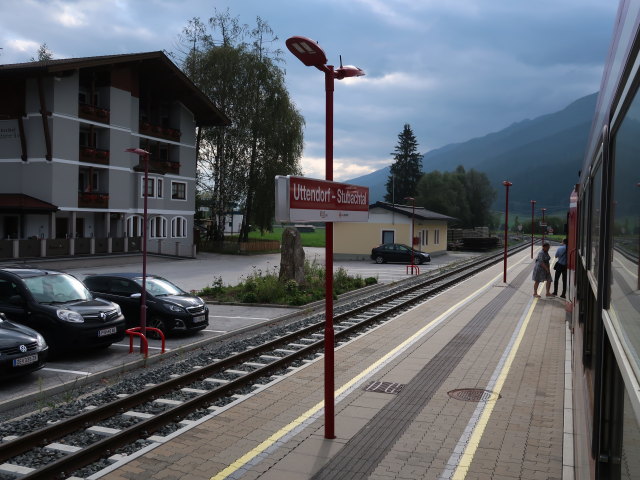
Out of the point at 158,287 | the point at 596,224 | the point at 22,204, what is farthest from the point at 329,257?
the point at 22,204

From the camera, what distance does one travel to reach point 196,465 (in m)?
6.48

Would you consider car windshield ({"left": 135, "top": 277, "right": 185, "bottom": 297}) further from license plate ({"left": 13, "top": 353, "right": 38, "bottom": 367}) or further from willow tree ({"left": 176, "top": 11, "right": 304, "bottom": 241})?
willow tree ({"left": 176, "top": 11, "right": 304, "bottom": 241})

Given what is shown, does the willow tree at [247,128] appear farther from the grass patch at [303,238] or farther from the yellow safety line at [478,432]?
the yellow safety line at [478,432]

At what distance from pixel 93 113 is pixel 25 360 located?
3332 centimetres

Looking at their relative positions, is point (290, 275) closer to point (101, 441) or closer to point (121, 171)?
point (101, 441)

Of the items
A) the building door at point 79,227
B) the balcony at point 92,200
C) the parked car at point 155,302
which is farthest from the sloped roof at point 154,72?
the parked car at point 155,302

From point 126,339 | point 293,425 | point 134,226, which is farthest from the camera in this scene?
point 134,226

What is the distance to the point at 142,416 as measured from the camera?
27.2 feet

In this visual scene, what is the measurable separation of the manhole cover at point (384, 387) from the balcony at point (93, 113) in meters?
34.8

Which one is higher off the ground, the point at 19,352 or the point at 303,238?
the point at 303,238

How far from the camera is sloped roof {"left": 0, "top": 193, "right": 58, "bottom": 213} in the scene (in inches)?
1371

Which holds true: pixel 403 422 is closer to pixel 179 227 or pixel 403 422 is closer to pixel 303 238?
pixel 179 227

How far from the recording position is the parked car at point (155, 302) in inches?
562

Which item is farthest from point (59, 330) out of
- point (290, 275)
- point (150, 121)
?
point (150, 121)
